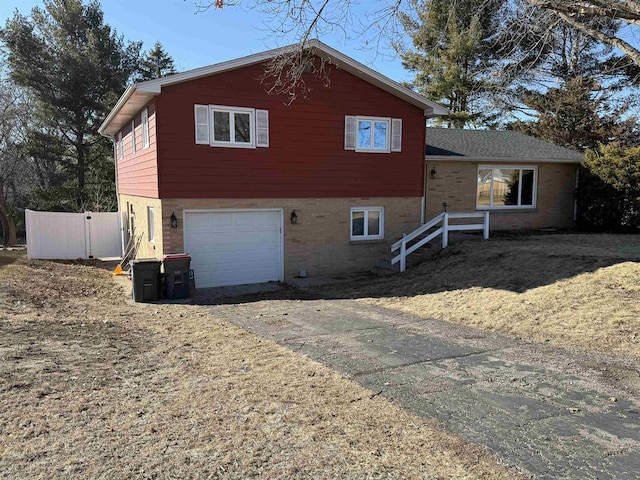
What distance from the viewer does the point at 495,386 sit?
536cm

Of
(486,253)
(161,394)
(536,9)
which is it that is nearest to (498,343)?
(161,394)

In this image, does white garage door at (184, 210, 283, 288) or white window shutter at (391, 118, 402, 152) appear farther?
white window shutter at (391, 118, 402, 152)

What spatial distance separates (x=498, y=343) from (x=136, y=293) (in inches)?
312

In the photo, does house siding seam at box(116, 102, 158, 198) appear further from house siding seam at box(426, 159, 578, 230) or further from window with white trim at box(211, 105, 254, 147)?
house siding seam at box(426, 159, 578, 230)

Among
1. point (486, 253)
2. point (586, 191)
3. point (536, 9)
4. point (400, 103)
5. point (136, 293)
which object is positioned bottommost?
point (136, 293)

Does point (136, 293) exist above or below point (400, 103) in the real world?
below

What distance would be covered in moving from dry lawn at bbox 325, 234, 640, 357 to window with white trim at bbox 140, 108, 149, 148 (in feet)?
21.9

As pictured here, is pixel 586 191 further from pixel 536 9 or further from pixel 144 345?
pixel 144 345

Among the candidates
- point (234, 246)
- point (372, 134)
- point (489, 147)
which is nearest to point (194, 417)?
point (234, 246)

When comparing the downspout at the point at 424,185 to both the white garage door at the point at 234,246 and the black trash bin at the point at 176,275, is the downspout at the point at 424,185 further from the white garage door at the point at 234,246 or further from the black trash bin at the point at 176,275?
the black trash bin at the point at 176,275

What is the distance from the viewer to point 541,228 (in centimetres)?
1811

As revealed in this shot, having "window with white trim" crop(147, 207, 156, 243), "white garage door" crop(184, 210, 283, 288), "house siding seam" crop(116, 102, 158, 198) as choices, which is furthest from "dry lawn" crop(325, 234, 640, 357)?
"house siding seam" crop(116, 102, 158, 198)

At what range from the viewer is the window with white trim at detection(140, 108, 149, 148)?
13.1 meters

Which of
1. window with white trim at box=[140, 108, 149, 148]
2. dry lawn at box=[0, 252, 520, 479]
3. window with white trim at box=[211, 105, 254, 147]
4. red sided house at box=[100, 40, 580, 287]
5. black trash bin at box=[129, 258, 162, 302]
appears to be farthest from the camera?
window with white trim at box=[140, 108, 149, 148]
